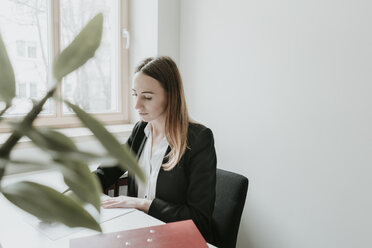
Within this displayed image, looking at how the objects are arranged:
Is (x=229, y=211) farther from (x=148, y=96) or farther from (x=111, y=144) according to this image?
(x=111, y=144)

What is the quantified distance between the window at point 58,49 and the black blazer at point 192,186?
0.73 m

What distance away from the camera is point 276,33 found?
1829mm

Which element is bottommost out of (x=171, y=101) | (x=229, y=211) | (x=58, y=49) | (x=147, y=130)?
(x=229, y=211)

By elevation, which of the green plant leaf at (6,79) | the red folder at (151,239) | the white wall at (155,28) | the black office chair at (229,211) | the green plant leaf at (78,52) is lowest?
the black office chair at (229,211)

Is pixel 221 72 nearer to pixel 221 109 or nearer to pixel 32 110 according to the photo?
pixel 221 109

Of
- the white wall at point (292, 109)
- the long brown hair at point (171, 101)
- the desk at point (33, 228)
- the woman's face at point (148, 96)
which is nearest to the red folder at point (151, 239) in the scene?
the desk at point (33, 228)

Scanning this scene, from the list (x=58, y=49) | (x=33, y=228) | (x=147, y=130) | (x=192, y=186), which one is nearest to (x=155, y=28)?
(x=58, y=49)

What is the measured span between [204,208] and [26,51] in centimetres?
156

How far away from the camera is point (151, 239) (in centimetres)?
89

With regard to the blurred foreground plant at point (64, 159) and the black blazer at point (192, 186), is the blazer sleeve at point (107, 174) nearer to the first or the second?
the black blazer at point (192, 186)

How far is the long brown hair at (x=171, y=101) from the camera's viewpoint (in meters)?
1.45

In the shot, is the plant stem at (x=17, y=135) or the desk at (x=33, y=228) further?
the desk at (x=33, y=228)

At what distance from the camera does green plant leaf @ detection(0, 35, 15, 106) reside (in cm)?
27

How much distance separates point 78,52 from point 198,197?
1.11 meters
